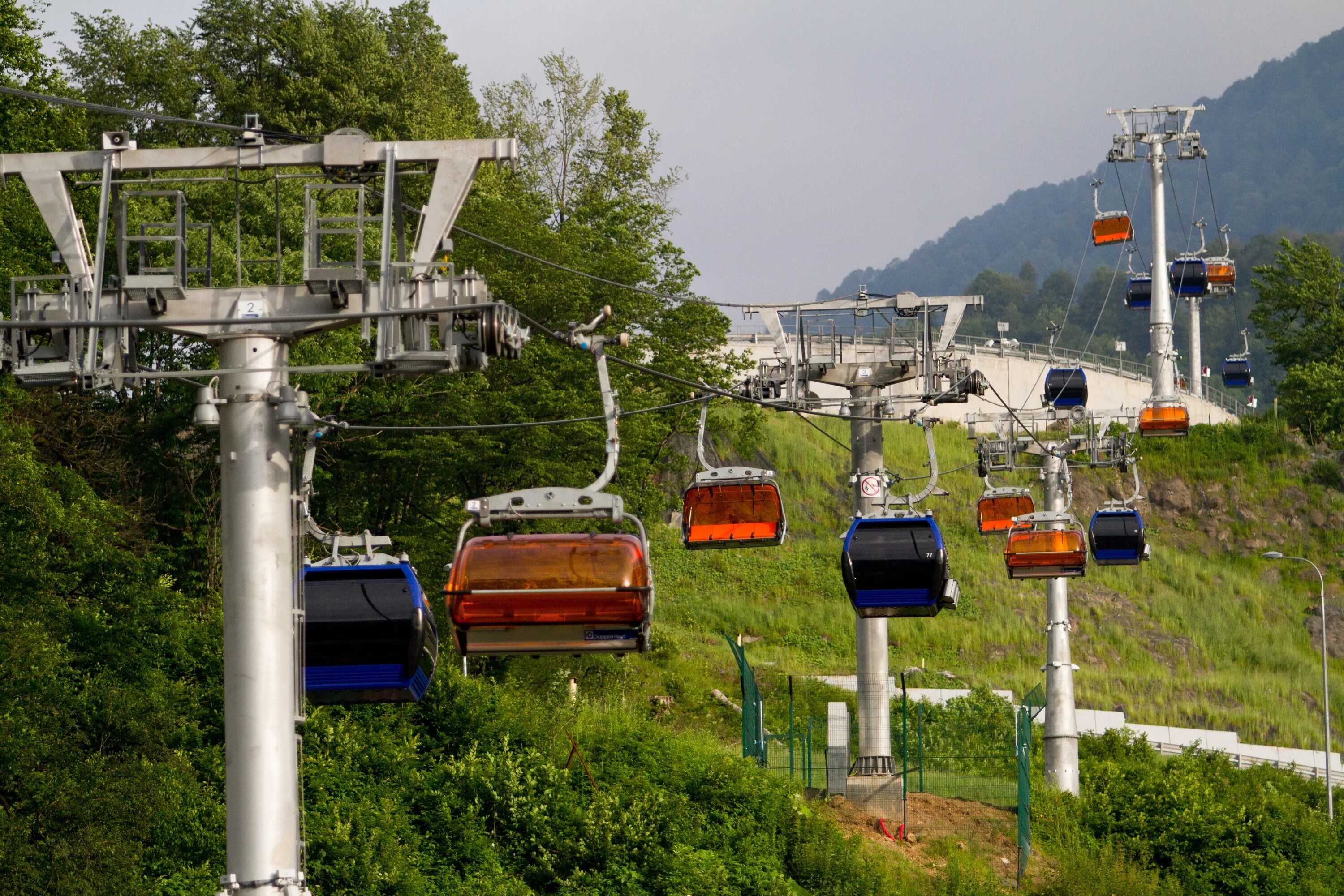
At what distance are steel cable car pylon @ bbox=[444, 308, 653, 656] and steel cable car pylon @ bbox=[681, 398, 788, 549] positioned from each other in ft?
20.8

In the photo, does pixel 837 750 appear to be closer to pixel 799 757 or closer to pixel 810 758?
pixel 810 758

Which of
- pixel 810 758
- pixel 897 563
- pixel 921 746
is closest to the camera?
pixel 897 563

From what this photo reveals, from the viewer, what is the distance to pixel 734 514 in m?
17.5

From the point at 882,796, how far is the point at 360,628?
1390 cm

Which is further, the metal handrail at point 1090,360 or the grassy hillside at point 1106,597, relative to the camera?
the metal handrail at point 1090,360

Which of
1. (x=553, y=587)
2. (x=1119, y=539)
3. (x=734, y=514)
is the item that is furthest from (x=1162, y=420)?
(x=553, y=587)

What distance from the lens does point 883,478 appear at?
19875 mm

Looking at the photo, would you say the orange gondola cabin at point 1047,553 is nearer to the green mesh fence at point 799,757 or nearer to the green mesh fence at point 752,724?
the green mesh fence at point 799,757

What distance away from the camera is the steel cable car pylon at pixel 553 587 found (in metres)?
10.6

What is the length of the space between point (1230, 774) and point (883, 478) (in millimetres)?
15886

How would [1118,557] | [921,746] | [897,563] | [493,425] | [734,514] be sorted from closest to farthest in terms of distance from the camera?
[493,425], [897,563], [734,514], [921,746], [1118,557]

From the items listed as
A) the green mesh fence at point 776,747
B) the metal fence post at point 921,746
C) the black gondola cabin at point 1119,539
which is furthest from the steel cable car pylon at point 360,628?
the black gondola cabin at point 1119,539

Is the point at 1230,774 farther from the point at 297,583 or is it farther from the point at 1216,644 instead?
the point at 297,583

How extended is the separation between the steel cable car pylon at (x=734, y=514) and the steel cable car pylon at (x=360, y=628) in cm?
697
